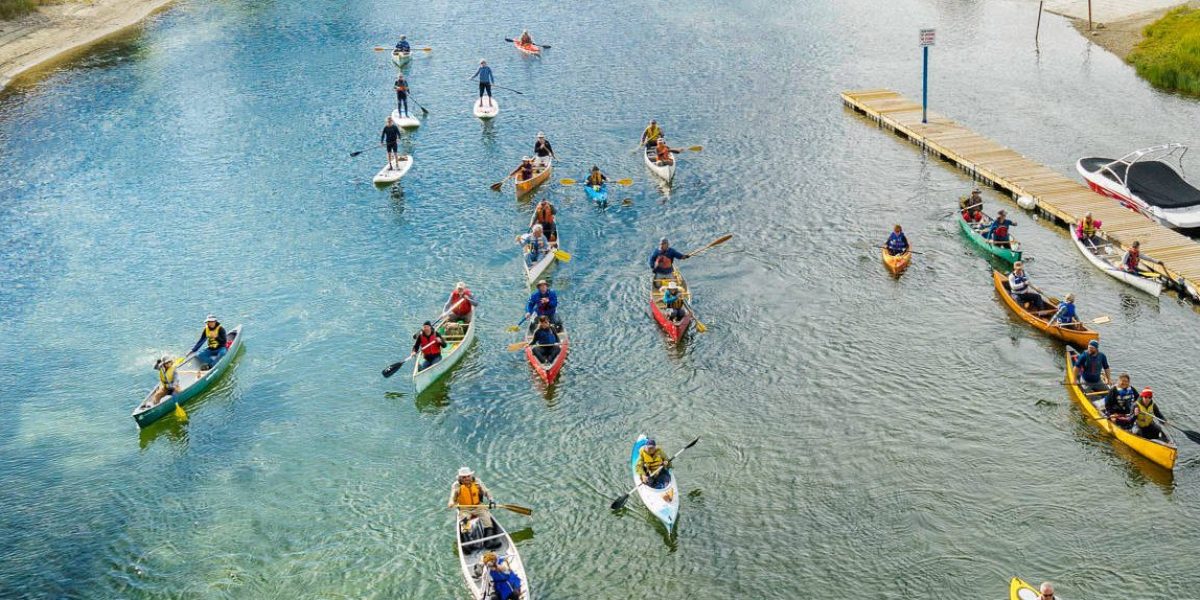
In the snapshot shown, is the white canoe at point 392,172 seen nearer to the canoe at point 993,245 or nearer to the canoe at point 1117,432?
the canoe at point 993,245

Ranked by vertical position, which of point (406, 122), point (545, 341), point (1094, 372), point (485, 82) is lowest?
point (1094, 372)

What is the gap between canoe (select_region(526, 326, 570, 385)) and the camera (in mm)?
33656

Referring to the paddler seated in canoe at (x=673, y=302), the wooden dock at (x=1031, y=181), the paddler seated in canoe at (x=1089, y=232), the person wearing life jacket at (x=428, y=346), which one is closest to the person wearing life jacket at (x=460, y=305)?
the person wearing life jacket at (x=428, y=346)

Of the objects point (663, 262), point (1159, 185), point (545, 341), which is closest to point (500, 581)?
point (545, 341)

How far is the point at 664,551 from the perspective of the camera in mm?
27000

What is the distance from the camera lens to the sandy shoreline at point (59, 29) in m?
73.0

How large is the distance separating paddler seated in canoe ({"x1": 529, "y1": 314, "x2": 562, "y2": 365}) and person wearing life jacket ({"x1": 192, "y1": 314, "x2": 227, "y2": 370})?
10.9 m

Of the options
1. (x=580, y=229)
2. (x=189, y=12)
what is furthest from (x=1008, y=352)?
(x=189, y=12)

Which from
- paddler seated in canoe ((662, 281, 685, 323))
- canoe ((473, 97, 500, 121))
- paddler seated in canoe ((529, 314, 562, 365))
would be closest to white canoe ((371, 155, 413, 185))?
canoe ((473, 97, 500, 121))

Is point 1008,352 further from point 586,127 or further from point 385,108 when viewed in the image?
point 385,108

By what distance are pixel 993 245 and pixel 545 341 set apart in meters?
19.0

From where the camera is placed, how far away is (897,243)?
40.5 meters

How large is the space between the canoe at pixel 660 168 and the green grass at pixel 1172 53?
32553 mm

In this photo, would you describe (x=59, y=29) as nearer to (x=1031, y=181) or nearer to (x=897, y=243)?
(x=897, y=243)
